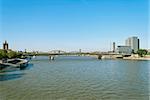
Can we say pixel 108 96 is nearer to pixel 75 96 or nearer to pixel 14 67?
pixel 75 96

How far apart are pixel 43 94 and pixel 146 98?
19.8 ft

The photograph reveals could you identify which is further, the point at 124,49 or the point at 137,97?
the point at 124,49

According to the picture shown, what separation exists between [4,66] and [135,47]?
12239 centimetres

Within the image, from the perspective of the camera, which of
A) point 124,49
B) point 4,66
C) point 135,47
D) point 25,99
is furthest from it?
point 135,47

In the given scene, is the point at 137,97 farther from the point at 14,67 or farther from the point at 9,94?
the point at 14,67

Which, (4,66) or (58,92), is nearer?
(58,92)

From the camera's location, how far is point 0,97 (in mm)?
15508

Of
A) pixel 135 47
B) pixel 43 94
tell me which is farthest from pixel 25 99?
pixel 135 47

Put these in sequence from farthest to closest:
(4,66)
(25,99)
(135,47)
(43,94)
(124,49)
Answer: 1. (135,47)
2. (124,49)
3. (4,66)
4. (43,94)
5. (25,99)

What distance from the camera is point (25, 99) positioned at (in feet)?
48.7

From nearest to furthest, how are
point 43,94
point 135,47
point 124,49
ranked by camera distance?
1. point 43,94
2. point 124,49
3. point 135,47

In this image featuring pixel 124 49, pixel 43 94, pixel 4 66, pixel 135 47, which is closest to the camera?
pixel 43 94

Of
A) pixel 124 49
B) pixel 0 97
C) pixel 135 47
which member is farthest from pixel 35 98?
pixel 135 47

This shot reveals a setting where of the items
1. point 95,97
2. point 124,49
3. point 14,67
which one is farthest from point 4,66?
point 124,49
